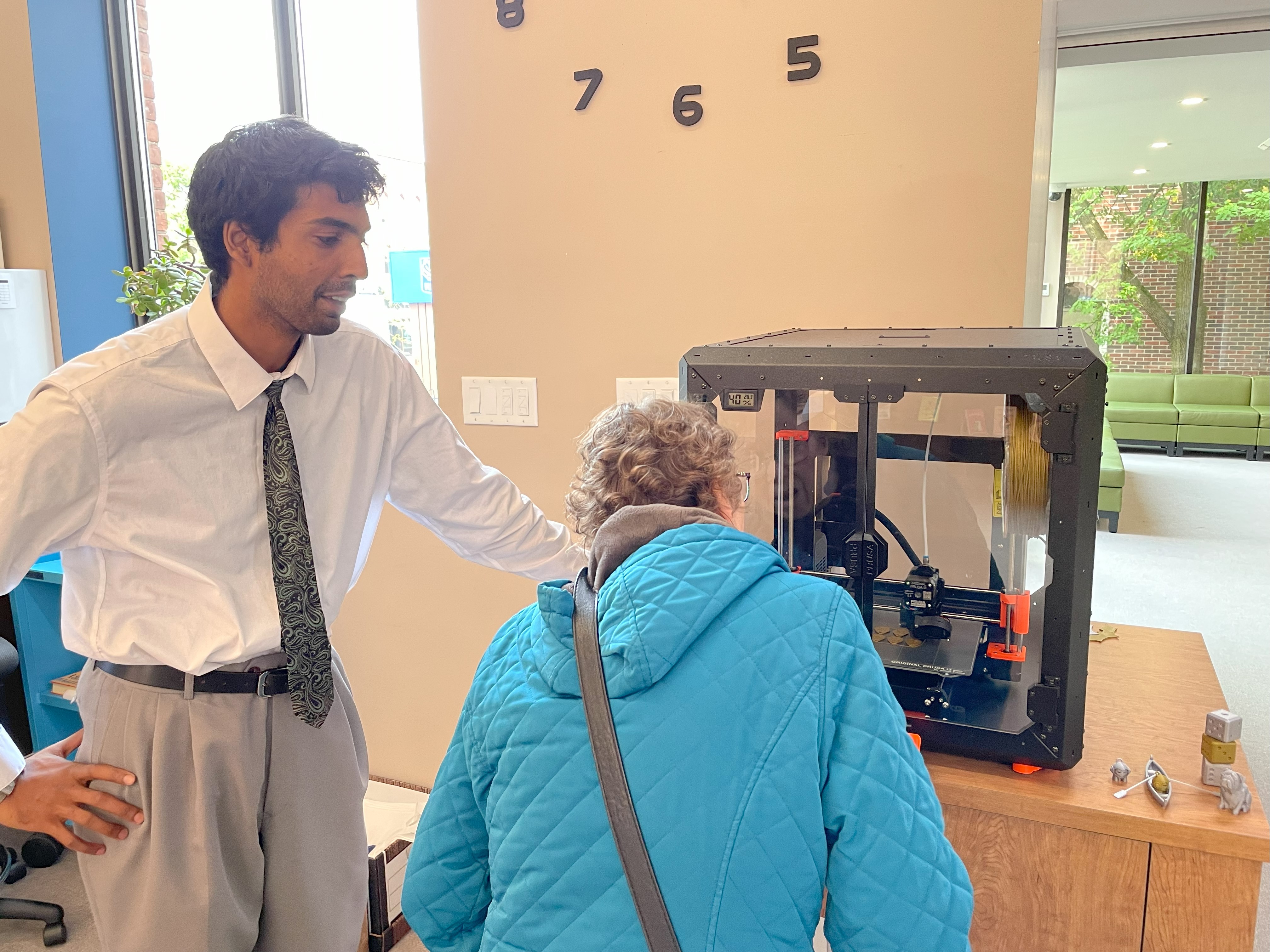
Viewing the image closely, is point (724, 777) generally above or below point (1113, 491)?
above

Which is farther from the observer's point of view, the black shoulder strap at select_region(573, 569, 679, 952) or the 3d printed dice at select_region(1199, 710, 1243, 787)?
the 3d printed dice at select_region(1199, 710, 1243, 787)

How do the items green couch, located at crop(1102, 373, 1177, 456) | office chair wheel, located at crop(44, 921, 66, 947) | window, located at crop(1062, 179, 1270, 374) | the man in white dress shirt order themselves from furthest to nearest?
green couch, located at crop(1102, 373, 1177, 456) → window, located at crop(1062, 179, 1270, 374) → office chair wheel, located at crop(44, 921, 66, 947) → the man in white dress shirt

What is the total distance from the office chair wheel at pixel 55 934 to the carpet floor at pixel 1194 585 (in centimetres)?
3

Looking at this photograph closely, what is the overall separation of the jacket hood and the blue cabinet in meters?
2.37

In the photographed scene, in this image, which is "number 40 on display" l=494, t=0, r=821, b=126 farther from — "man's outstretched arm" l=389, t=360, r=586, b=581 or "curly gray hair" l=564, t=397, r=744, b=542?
"curly gray hair" l=564, t=397, r=744, b=542

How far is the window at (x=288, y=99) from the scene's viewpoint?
2.70 meters

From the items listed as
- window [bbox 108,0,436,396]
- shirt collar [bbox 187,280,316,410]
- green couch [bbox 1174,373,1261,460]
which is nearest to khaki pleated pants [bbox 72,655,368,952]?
shirt collar [bbox 187,280,316,410]

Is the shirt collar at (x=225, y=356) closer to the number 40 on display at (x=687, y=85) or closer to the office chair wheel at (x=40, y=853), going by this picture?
the number 40 on display at (x=687, y=85)

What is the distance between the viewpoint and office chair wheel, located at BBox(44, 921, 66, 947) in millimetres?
2193

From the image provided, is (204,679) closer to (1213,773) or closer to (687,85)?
(1213,773)

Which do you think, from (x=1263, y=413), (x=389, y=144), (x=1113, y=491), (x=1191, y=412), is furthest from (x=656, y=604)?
(x=1263, y=413)

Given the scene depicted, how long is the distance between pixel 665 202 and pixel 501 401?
638 mm

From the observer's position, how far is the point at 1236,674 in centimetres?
355

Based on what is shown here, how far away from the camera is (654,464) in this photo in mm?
990
